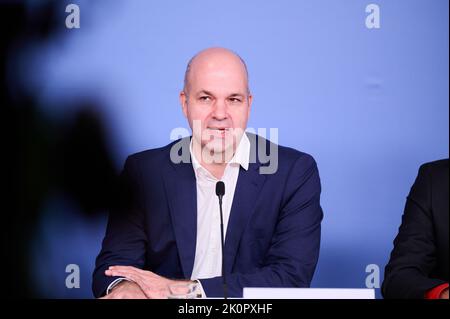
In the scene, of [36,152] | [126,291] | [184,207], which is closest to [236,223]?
[184,207]

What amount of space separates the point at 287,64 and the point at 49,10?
1.29 metres

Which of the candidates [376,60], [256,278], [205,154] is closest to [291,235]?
[256,278]

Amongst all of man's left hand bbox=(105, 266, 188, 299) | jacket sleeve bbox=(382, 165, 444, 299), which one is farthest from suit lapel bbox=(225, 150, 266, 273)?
jacket sleeve bbox=(382, 165, 444, 299)

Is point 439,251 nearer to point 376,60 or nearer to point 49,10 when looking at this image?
point 376,60

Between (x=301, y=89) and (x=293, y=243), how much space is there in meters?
0.96

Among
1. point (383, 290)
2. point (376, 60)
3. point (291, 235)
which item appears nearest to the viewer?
point (383, 290)

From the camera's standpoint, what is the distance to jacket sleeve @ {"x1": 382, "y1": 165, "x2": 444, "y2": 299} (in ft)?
10.2

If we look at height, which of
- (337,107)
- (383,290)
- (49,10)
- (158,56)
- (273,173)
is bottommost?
(383,290)

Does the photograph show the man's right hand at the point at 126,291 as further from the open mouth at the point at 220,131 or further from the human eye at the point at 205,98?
the human eye at the point at 205,98

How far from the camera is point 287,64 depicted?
408 centimetres

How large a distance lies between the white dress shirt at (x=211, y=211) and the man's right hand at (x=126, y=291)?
1.25 feet

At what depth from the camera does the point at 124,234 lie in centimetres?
362

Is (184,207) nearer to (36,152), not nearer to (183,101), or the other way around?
(183,101)

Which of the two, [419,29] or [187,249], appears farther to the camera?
[419,29]
